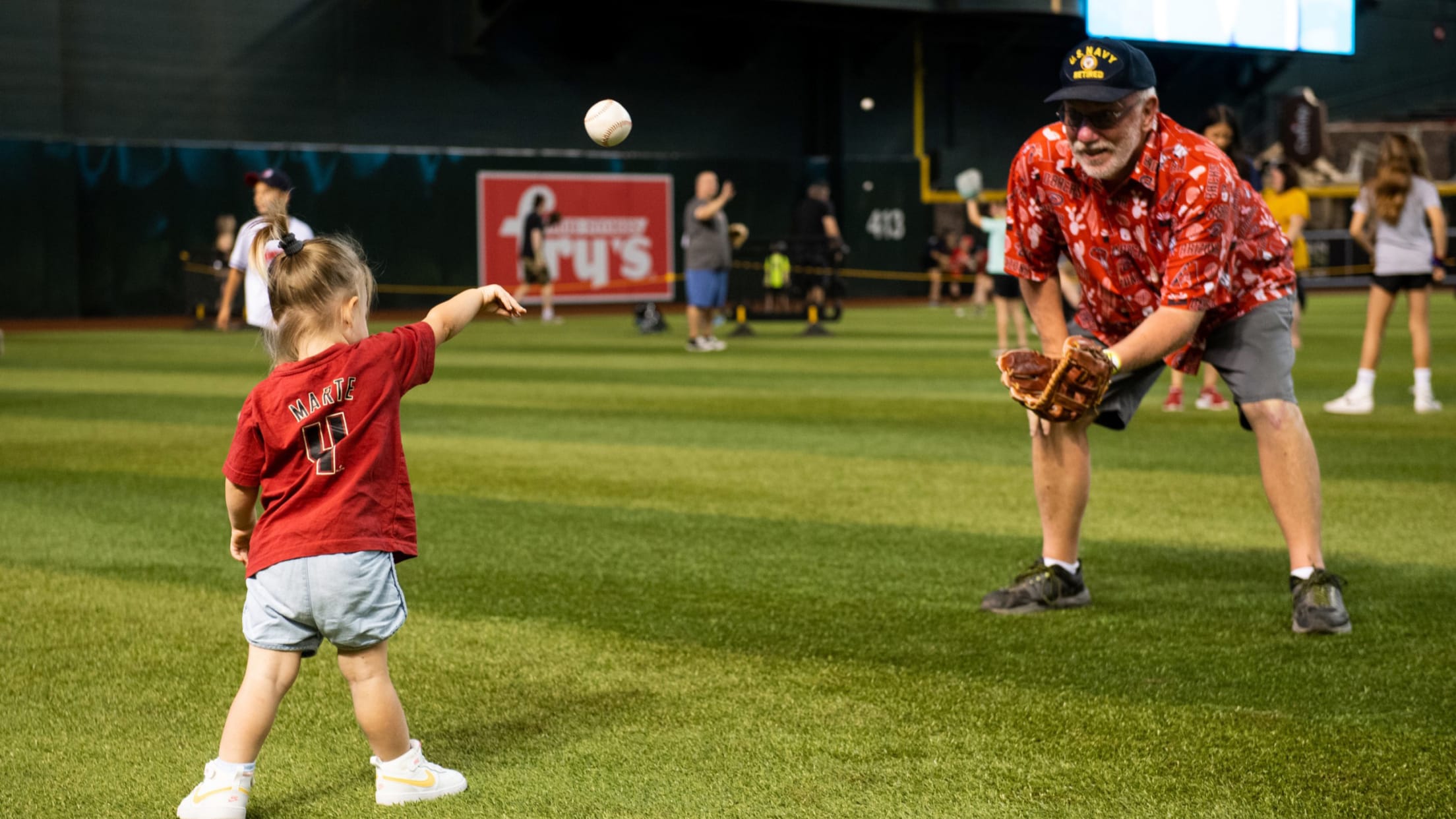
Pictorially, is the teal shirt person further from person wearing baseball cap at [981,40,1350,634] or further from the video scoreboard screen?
the video scoreboard screen

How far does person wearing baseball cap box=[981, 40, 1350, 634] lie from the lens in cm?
445

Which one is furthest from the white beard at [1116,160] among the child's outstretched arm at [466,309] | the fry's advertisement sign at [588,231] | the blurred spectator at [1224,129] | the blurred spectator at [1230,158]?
the fry's advertisement sign at [588,231]

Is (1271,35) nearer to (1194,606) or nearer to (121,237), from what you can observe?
(121,237)

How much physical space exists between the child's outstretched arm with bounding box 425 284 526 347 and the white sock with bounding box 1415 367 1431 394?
949 centimetres

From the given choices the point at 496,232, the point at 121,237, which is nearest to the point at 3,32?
the point at 121,237

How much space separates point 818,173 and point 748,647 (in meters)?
32.5

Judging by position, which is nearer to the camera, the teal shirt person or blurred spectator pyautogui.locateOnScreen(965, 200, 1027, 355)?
blurred spectator pyautogui.locateOnScreen(965, 200, 1027, 355)

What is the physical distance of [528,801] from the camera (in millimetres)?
3361

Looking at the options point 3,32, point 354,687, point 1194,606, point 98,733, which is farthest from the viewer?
point 3,32

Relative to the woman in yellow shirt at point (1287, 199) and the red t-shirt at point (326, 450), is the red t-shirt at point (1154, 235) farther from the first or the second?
the woman in yellow shirt at point (1287, 199)

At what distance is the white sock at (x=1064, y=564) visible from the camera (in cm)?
522

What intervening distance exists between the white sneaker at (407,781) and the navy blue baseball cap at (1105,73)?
2.42m

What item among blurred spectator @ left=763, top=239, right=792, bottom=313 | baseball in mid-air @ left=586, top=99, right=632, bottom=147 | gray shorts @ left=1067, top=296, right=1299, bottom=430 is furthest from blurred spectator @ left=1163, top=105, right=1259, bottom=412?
blurred spectator @ left=763, top=239, right=792, bottom=313

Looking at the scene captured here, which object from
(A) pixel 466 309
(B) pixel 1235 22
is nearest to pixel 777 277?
(B) pixel 1235 22
